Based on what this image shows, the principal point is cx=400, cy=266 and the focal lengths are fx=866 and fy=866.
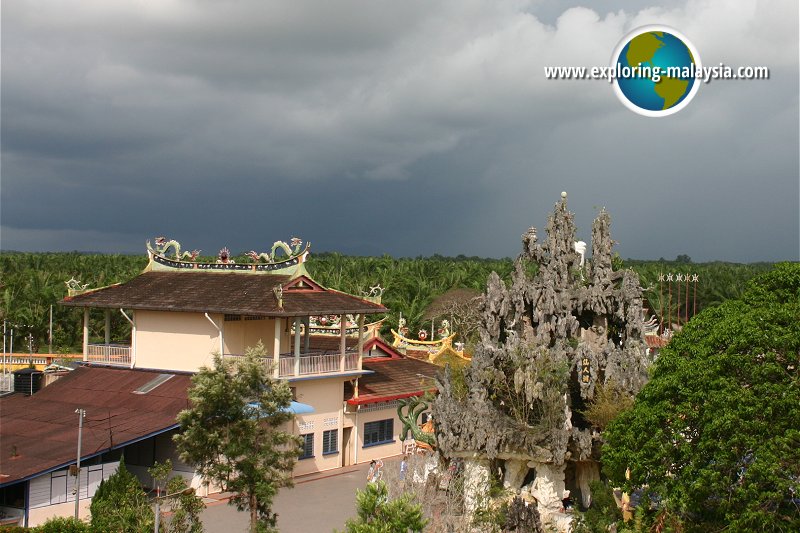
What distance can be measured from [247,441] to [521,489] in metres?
7.67

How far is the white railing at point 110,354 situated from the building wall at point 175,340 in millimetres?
637

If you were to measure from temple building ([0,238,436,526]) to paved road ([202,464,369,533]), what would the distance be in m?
1.35

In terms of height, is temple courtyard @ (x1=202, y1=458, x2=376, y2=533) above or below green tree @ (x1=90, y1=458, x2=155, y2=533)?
below

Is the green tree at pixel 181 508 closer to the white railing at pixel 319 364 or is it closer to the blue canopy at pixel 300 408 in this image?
the blue canopy at pixel 300 408

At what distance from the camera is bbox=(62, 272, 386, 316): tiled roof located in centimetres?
2634

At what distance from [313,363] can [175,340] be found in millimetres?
4512

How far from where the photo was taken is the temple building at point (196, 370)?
2338 centimetres

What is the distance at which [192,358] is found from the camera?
2758cm

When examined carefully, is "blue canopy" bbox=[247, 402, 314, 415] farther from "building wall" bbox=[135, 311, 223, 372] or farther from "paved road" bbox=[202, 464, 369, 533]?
"building wall" bbox=[135, 311, 223, 372]

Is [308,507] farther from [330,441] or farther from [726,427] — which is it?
[726,427]

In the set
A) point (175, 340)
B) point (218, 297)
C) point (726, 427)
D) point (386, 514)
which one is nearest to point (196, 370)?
point (175, 340)

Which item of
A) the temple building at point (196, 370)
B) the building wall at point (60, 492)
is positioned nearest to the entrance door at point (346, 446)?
the temple building at point (196, 370)

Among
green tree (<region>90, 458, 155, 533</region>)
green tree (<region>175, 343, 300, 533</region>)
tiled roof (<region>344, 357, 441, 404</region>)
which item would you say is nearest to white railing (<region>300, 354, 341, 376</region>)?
tiled roof (<region>344, 357, 441, 404</region>)

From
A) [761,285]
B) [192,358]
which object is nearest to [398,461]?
[192,358]
